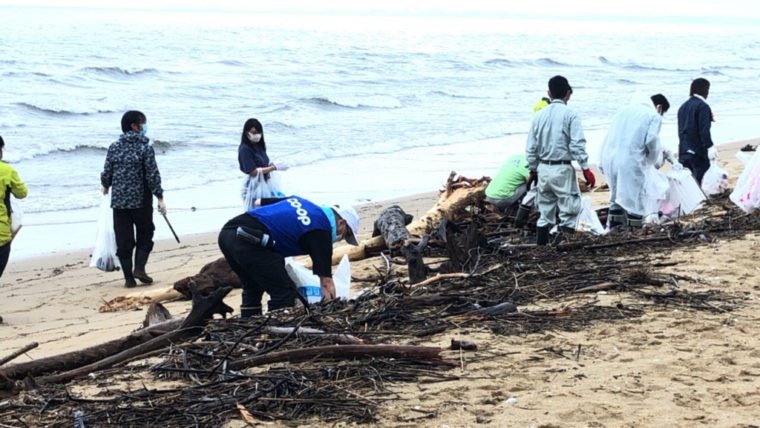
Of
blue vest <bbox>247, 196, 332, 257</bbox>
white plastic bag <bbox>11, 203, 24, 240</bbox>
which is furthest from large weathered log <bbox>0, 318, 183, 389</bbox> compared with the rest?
white plastic bag <bbox>11, 203, 24, 240</bbox>

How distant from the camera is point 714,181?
→ 11430 mm

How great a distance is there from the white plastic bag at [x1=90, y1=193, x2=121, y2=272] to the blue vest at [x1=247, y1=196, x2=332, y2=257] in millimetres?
3842

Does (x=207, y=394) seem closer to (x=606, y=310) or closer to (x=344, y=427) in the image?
(x=344, y=427)

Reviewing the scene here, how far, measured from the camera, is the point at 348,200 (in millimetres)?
14234

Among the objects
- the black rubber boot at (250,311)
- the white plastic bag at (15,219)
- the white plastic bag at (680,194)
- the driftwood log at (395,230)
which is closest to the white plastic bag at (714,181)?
the white plastic bag at (680,194)

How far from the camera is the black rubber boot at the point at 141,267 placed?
9.54m

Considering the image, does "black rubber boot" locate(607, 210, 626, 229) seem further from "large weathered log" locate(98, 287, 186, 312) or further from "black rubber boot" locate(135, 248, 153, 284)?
"black rubber boot" locate(135, 248, 153, 284)

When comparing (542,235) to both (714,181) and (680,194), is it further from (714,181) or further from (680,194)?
(714,181)

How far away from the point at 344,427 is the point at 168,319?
86.3 inches

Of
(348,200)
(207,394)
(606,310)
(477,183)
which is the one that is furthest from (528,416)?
(348,200)

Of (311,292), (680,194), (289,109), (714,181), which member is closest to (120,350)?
(311,292)

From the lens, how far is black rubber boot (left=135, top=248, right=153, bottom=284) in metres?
9.54

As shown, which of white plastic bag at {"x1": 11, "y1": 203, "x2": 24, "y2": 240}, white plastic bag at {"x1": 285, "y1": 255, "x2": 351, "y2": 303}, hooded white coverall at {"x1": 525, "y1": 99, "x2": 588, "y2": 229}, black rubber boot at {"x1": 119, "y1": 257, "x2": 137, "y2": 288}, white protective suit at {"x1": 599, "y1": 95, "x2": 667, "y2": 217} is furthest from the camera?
black rubber boot at {"x1": 119, "y1": 257, "x2": 137, "y2": 288}

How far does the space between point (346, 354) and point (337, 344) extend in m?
0.18
